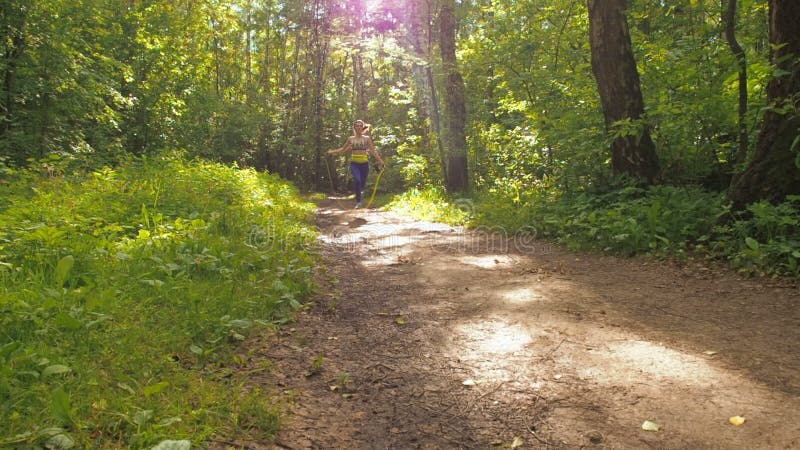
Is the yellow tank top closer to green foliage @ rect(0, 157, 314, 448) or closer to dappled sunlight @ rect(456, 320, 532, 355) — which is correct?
green foliage @ rect(0, 157, 314, 448)

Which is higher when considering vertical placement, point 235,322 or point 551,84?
point 551,84

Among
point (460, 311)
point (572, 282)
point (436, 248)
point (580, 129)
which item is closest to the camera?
point (460, 311)

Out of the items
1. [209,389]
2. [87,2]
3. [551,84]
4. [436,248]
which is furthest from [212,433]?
[87,2]

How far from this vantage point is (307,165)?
25.3 meters

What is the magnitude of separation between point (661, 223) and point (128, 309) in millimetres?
5993

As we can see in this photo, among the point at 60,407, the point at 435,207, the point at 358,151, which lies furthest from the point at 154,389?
the point at 358,151

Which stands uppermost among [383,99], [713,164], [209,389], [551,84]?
[383,99]

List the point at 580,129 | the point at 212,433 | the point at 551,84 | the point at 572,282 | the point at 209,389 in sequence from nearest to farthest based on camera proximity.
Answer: the point at 212,433 < the point at 209,389 < the point at 572,282 < the point at 580,129 < the point at 551,84

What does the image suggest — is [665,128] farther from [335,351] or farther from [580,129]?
[335,351]

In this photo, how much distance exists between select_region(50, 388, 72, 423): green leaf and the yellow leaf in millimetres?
3087

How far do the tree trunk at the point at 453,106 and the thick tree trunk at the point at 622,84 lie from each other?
5.10 m

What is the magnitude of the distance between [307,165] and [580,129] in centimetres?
1841

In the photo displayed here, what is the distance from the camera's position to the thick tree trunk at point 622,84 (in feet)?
25.4

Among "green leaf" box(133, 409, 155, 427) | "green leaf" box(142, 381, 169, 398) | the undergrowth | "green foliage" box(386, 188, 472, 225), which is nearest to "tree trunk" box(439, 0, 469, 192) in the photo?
"green foliage" box(386, 188, 472, 225)
